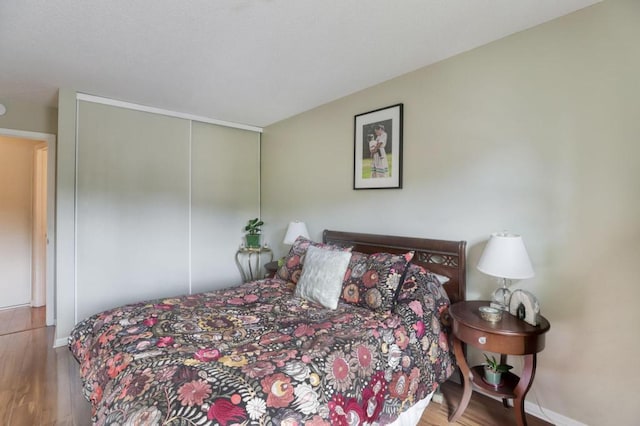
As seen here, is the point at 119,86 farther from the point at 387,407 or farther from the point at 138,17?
the point at 387,407

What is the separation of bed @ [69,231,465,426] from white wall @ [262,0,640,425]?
18.1 inches

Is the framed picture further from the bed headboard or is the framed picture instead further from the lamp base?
the lamp base

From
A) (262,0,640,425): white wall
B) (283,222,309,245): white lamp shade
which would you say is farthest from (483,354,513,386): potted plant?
(283,222,309,245): white lamp shade

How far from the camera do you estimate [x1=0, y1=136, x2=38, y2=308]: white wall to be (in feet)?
13.6

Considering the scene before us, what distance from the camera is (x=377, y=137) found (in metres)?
2.87

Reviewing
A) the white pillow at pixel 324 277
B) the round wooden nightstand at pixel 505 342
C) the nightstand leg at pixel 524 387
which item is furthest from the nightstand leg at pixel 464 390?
the white pillow at pixel 324 277

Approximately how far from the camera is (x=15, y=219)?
166 inches

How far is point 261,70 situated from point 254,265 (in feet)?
8.73

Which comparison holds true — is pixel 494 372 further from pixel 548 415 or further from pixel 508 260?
pixel 508 260

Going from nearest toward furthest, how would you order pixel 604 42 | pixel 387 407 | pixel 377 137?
pixel 387 407 < pixel 604 42 < pixel 377 137

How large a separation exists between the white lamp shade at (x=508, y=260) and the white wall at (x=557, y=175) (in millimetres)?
249

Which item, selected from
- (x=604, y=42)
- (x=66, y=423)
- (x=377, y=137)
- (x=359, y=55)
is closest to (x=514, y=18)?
(x=604, y=42)

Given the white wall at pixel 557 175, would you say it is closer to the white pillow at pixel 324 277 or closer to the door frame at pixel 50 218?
the white pillow at pixel 324 277

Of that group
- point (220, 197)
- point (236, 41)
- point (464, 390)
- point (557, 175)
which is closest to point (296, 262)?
point (464, 390)
